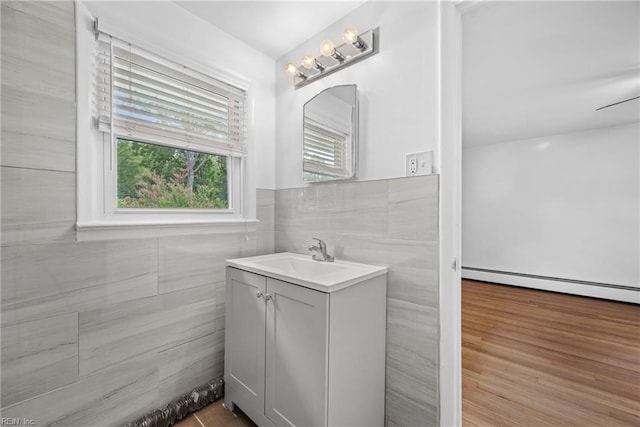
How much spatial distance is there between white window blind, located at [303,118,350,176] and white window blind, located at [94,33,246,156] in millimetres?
483

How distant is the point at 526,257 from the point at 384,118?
Result: 4.25m

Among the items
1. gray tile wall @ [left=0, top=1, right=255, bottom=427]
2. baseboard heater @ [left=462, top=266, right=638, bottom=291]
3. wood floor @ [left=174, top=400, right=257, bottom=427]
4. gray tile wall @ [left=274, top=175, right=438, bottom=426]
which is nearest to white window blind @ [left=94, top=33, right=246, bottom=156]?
gray tile wall @ [left=0, top=1, right=255, bottom=427]

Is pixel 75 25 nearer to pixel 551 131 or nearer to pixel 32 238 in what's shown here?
pixel 32 238

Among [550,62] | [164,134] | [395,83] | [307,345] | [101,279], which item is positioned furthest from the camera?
[550,62]

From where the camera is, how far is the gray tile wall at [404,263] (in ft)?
4.18

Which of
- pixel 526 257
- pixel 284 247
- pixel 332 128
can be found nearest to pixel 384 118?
pixel 332 128

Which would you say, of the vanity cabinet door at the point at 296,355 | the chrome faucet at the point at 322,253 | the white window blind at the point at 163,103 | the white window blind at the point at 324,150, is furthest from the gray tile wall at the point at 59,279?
the white window blind at the point at 324,150

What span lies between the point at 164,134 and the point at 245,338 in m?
1.27

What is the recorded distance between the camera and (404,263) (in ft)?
4.49

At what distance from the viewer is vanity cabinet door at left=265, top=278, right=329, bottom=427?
1.08m

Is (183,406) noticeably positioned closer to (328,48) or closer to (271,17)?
(328,48)

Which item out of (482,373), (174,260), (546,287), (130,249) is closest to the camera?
(130,249)

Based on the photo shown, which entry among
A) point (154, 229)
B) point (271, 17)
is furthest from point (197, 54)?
point (154, 229)

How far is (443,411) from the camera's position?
1.23 m
